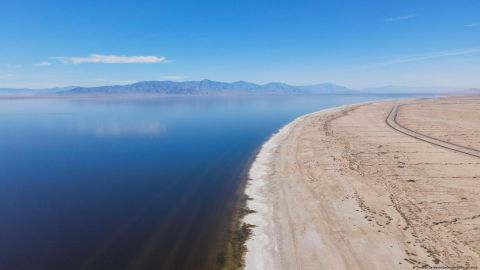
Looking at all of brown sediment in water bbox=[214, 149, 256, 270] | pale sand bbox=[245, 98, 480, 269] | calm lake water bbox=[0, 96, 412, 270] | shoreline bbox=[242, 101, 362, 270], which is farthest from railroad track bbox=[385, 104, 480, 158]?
brown sediment in water bbox=[214, 149, 256, 270]

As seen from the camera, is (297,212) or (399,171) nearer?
(297,212)

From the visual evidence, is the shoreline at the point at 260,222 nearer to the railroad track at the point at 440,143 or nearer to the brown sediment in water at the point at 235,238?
the brown sediment in water at the point at 235,238

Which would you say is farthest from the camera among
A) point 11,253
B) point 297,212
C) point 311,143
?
point 311,143

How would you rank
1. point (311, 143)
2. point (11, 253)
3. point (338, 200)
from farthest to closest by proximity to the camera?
point (311, 143) < point (338, 200) < point (11, 253)

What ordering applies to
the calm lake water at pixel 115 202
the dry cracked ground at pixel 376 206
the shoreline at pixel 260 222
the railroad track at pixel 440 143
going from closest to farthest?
the dry cracked ground at pixel 376 206 < the shoreline at pixel 260 222 < the calm lake water at pixel 115 202 < the railroad track at pixel 440 143

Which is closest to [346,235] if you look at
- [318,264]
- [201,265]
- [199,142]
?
[318,264]

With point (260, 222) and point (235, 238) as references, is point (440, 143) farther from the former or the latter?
point (235, 238)

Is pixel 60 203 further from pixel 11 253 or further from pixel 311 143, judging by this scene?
pixel 311 143

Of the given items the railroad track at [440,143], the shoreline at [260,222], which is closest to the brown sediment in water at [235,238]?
the shoreline at [260,222]

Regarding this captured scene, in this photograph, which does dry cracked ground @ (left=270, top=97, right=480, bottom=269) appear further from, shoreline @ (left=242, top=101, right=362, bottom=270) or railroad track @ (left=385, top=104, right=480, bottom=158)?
railroad track @ (left=385, top=104, right=480, bottom=158)
